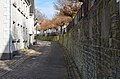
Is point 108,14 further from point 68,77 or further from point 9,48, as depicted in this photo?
point 9,48

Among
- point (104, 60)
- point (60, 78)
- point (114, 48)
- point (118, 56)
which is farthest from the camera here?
point (60, 78)

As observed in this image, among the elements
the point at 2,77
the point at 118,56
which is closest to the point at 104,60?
the point at 118,56

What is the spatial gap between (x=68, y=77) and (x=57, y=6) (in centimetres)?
3718

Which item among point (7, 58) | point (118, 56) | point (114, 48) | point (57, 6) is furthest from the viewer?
point (57, 6)

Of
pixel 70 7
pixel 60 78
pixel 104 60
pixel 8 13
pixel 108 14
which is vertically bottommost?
pixel 60 78

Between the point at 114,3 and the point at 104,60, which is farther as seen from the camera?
the point at 104,60

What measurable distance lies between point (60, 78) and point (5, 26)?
951 cm

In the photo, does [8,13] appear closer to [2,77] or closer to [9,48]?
[9,48]

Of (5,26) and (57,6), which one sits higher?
(57,6)

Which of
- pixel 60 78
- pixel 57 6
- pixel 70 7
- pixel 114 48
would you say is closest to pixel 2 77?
pixel 60 78

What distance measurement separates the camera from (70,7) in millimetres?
42719

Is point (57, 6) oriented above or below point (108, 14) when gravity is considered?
above

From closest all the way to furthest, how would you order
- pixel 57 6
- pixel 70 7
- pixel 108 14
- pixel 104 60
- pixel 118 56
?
pixel 118 56 → pixel 108 14 → pixel 104 60 → pixel 70 7 → pixel 57 6

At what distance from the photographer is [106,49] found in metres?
4.66
